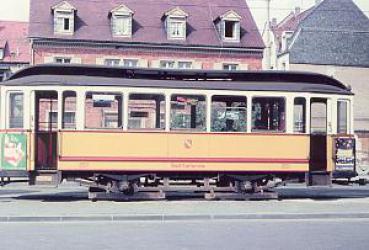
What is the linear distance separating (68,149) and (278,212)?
5.95 m

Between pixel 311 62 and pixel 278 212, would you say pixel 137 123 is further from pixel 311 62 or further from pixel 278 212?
pixel 311 62

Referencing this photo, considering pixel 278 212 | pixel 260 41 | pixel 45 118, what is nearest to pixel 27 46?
pixel 260 41

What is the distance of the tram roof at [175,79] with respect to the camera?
1700 cm

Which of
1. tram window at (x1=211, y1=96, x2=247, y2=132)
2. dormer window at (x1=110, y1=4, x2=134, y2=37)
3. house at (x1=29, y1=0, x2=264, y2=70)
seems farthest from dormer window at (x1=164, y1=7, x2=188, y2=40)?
tram window at (x1=211, y1=96, x2=247, y2=132)

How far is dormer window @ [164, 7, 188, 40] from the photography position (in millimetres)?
43969

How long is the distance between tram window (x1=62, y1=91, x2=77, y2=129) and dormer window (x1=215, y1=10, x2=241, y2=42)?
1129 inches

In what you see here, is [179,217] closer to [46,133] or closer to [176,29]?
[46,133]

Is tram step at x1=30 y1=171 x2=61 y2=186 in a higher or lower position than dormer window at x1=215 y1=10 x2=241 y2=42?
lower

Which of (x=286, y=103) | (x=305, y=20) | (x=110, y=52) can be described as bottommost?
(x=286, y=103)

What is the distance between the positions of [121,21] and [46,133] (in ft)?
90.4

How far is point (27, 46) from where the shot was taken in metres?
58.2

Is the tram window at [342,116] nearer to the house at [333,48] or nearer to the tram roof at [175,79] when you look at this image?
the tram roof at [175,79]

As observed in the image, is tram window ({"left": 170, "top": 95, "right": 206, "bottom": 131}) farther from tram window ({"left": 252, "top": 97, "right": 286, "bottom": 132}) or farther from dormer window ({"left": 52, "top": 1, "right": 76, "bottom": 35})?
dormer window ({"left": 52, "top": 1, "right": 76, "bottom": 35})

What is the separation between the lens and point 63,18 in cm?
4238
